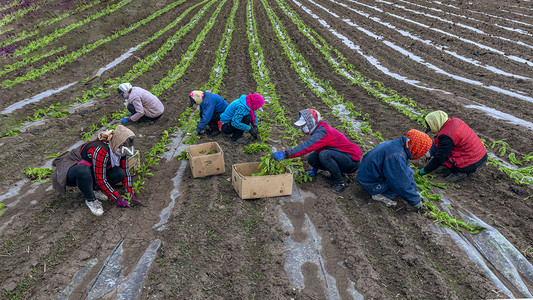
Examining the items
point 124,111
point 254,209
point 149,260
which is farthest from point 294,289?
point 124,111

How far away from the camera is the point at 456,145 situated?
4664 millimetres

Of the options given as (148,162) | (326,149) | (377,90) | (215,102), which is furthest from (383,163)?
(377,90)

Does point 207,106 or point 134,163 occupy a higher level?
point 207,106

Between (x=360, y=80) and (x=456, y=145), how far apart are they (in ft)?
20.9

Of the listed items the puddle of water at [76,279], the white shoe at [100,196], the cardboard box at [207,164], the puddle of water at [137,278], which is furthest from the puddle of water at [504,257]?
the white shoe at [100,196]

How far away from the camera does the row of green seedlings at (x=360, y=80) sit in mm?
7778

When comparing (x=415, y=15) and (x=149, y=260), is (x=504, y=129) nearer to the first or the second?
(x=149, y=260)

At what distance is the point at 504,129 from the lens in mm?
6391

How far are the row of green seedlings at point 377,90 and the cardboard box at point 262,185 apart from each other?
12.9 ft

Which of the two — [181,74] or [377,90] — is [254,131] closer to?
[377,90]

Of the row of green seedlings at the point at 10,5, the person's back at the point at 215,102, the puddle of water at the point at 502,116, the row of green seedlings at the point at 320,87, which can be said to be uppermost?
the row of green seedlings at the point at 10,5

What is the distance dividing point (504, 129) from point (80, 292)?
8.39 metres

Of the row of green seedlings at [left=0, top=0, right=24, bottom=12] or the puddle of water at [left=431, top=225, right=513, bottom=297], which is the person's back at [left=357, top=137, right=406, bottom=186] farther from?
the row of green seedlings at [left=0, top=0, right=24, bottom=12]

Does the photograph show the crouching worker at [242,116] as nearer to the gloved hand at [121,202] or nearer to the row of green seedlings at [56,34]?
the gloved hand at [121,202]
